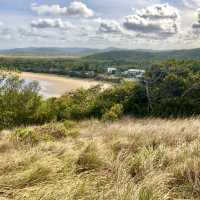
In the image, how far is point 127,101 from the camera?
27.7 meters

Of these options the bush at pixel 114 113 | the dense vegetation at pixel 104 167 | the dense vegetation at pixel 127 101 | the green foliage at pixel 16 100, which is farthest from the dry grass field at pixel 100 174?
the green foliage at pixel 16 100

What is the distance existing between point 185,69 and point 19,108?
12.5 meters

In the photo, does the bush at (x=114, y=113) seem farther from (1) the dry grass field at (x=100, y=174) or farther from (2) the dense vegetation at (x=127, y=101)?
(1) the dry grass field at (x=100, y=174)

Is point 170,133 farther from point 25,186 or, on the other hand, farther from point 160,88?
point 160,88

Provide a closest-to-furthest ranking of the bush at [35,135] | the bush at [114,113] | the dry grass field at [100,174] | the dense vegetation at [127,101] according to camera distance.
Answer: the dry grass field at [100,174], the bush at [35,135], the bush at [114,113], the dense vegetation at [127,101]

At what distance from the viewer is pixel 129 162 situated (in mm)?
4191

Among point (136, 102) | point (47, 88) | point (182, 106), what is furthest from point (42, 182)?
point (47, 88)

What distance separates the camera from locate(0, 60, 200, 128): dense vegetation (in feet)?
85.3

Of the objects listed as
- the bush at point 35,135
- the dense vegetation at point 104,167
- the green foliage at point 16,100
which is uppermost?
the dense vegetation at point 104,167

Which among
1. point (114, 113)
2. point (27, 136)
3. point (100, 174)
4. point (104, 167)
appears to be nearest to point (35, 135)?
point (27, 136)

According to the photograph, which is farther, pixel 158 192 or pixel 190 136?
pixel 190 136

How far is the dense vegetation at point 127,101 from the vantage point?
25984mm

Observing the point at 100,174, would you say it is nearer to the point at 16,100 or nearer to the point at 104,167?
the point at 104,167

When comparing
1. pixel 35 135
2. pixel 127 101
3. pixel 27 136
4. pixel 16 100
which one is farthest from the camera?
pixel 16 100
